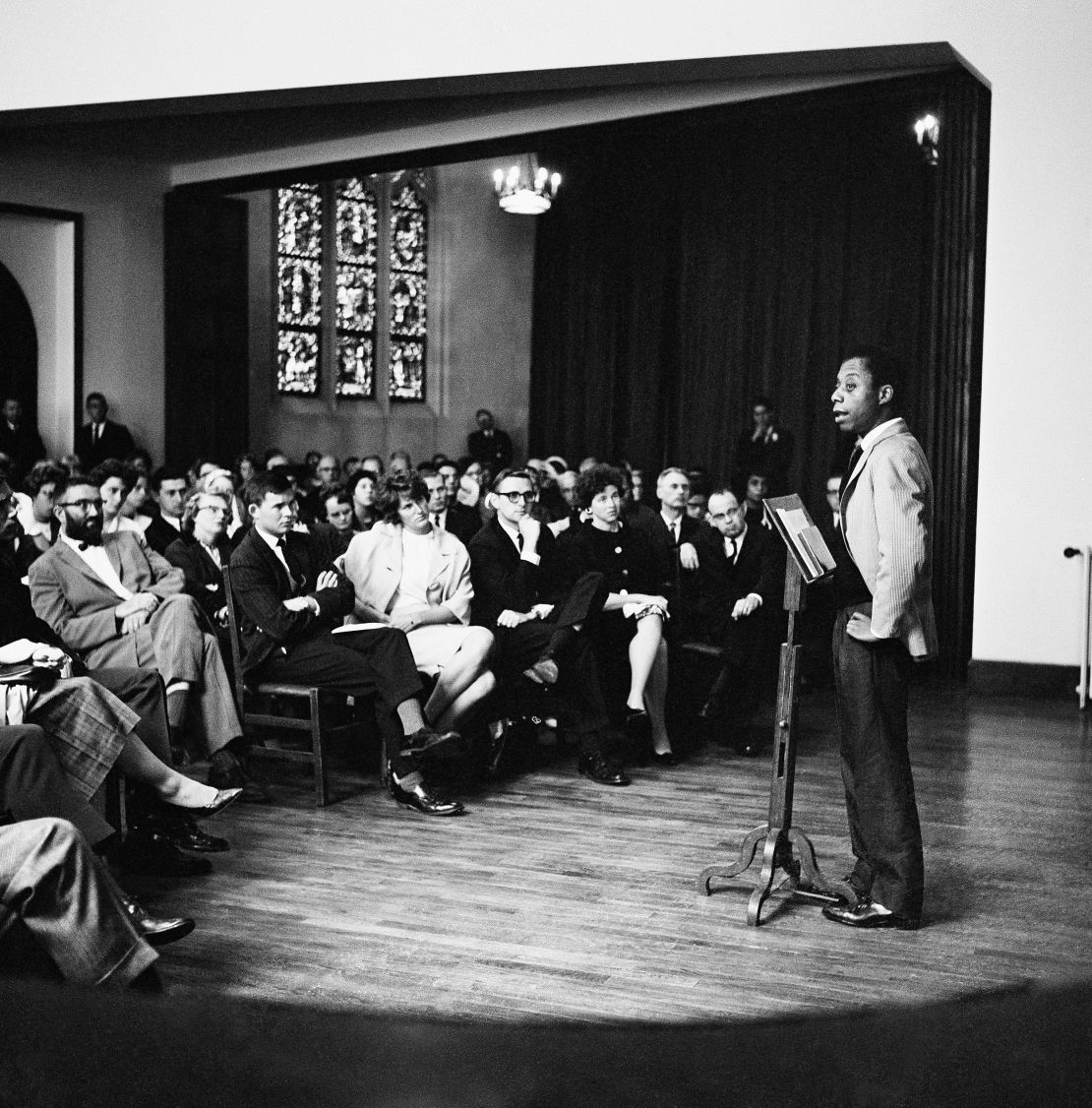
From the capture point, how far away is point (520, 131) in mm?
8484

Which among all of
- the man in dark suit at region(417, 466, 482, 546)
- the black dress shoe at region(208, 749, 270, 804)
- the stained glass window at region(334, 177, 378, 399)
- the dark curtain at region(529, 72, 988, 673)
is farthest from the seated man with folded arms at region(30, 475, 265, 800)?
the stained glass window at region(334, 177, 378, 399)

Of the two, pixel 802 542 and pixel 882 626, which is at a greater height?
pixel 802 542

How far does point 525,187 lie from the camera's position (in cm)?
1208

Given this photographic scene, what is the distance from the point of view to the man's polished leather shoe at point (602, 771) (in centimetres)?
511

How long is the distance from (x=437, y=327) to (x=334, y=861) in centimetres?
1093

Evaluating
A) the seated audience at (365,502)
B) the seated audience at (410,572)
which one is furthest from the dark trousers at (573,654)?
the seated audience at (365,502)

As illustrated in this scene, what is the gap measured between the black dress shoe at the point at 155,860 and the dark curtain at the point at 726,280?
679cm

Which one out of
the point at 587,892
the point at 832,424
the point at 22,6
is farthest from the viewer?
the point at 832,424

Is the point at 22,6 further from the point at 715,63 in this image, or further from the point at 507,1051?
the point at 507,1051

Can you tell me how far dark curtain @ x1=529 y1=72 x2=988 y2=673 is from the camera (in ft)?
36.4

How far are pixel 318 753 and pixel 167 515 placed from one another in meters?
2.97

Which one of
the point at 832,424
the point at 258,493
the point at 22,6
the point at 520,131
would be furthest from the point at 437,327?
the point at 258,493

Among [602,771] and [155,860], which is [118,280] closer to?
[602,771]

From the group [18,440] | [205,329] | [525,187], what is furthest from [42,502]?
[525,187]
